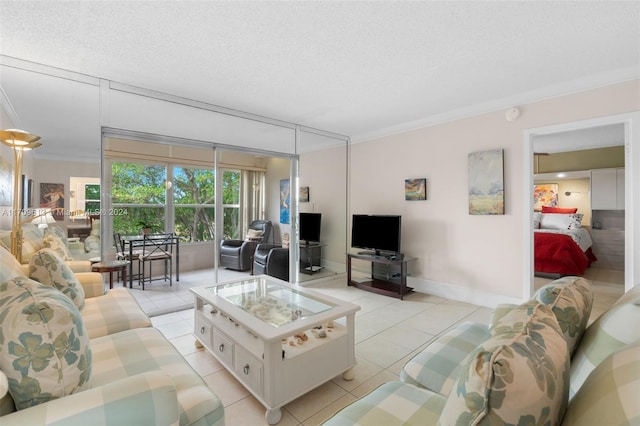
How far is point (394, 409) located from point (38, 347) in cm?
123

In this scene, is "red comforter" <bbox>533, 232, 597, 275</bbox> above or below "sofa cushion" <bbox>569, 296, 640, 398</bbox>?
below

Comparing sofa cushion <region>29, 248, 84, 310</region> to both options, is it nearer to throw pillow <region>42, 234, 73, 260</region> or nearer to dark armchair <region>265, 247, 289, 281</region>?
throw pillow <region>42, 234, 73, 260</region>

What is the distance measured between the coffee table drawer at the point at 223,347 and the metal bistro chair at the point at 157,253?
2397 millimetres

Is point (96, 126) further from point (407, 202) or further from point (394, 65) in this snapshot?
point (407, 202)

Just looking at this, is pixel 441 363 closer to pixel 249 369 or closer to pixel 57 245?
pixel 249 369

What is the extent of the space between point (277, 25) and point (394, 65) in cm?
111

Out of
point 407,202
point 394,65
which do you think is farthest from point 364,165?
point 394,65

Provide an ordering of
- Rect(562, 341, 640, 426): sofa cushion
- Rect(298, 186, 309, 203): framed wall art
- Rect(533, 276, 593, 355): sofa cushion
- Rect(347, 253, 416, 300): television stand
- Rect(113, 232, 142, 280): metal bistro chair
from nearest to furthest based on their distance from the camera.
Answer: Rect(562, 341, 640, 426): sofa cushion, Rect(533, 276, 593, 355): sofa cushion, Rect(113, 232, 142, 280): metal bistro chair, Rect(347, 253, 416, 300): television stand, Rect(298, 186, 309, 203): framed wall art

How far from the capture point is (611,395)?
0.62 metres

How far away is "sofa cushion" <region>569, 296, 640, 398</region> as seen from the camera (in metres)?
0.89

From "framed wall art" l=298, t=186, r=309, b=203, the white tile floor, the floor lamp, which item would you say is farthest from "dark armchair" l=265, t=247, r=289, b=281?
the floor lamp

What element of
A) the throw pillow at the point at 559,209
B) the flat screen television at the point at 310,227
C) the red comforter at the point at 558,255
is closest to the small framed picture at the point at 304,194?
the flat screen television at the point at 310,227

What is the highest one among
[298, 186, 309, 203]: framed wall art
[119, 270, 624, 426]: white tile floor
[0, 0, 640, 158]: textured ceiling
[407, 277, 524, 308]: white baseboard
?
[0, 0, 640, 158]: textured ceiling

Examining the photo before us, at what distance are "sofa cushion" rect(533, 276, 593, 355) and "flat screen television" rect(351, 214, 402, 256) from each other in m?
2.90
